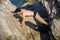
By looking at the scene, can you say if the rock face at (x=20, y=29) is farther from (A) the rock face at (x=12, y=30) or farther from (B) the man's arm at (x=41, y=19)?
(B) the man's arm at (x=41, y=19)

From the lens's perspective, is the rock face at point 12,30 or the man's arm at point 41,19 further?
the man's arm at point 41,19

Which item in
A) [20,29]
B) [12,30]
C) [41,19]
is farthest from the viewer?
[41,19]

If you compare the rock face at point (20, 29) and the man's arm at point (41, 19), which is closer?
the rock face at point (20, 29)

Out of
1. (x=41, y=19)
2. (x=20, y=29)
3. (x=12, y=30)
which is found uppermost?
(x=41, y=19)

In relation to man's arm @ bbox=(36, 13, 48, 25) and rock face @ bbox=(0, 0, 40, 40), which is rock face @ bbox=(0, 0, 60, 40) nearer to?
rock face @ bbox=(0, 0, 40, 40)

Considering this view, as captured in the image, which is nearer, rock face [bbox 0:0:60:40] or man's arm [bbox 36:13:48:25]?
rock face [bbox 0:0:60:40]

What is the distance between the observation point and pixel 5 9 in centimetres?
1791

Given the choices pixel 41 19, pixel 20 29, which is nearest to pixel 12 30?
pixel 20 29

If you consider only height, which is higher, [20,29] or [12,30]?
[12,30]

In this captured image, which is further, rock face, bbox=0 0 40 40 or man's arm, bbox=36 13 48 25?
man's arm, bbox=36 13 48 25

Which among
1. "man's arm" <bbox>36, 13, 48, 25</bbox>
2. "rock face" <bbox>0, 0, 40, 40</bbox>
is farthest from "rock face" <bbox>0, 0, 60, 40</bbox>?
"man's arm" <bbox>36, 13, 48, 25</bbox>

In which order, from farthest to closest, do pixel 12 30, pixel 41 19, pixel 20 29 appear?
pixel 41 19
pixel 20 29
pixel 12 30

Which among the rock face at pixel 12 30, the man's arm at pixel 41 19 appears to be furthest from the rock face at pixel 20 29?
the man's arm at pixel 41 19

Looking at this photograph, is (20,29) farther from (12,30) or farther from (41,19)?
(41,19)
